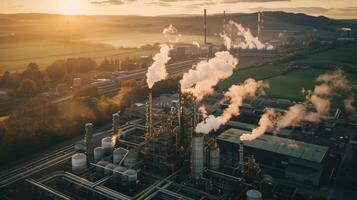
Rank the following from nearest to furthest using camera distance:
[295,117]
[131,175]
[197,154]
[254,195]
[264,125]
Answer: [254,195] → [197,154] → [131,175] → [264,125] → [295,117]

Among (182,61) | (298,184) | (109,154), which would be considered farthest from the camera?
(182,61)

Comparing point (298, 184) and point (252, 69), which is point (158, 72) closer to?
point (298, 184)

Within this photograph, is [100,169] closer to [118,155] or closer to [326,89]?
[118,155]

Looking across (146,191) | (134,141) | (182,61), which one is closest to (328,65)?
(182,61)

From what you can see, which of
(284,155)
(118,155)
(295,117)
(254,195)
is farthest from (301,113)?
(118,155)

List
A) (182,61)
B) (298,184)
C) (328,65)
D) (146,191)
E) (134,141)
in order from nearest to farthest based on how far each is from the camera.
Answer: (146,191), (298,184), (134,141), (328,65), (182,61)

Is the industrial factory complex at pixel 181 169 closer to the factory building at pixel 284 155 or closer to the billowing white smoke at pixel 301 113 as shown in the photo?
the factory building at pixel 284 155
